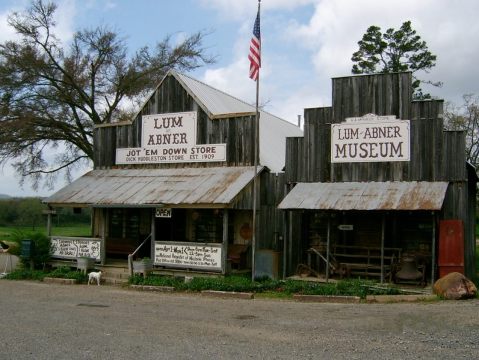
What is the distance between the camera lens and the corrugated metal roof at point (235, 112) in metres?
20.1

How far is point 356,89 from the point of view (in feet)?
57.4

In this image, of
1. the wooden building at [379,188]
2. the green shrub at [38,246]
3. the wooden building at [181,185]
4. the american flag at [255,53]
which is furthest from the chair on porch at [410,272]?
the green shrub at [38,246]

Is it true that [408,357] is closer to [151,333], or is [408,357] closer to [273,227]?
[151,333]

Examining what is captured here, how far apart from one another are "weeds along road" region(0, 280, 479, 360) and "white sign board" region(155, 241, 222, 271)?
8.25 ft

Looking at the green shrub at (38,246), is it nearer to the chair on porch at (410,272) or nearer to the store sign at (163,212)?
the store sign at (163,212)

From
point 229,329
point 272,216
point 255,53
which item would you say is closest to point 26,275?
point 272,216

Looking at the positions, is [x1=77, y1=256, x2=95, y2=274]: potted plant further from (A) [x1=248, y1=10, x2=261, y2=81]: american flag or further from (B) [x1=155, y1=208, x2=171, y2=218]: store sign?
(A) [x1=248, y1=10, x2=261, y2=81]: american flag

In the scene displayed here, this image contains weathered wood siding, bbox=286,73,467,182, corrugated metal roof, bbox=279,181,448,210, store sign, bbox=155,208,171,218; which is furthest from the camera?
store sign, bbox=155,208,171,218

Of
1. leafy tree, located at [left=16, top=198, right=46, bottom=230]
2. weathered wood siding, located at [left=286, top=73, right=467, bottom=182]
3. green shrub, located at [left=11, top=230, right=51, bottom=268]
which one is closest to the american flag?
weathered wood siding, located at [left=286, top=73, right=467, bottom=182]

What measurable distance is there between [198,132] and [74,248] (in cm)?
567

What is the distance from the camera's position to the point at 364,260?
17.7 meters

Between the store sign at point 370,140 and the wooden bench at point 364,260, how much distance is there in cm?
262

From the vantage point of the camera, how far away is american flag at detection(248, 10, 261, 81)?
1683cm

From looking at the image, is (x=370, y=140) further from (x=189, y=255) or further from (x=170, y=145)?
(x=170, y=145)
